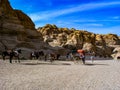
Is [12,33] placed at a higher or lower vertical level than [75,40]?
lower

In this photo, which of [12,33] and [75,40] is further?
[75,40]

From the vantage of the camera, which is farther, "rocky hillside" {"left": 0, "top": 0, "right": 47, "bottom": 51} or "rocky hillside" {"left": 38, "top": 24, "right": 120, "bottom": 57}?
"rocky hillside" {"left": 38, "top": 24, "right": 120, "bottom": 57}

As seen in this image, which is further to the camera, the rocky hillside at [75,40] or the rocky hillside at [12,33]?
the rocky hillside at [75,40]

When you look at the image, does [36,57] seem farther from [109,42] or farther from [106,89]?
[109,42]

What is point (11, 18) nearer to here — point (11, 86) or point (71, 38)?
point (11, 86)

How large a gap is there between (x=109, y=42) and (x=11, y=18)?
140693 millimetres

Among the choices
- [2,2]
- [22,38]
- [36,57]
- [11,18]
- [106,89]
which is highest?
[2,2]

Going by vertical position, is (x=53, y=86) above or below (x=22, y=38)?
below

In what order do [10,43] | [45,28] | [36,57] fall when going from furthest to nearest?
[45,28] → [10,43] → [36,57]

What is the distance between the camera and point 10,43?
55.9 m

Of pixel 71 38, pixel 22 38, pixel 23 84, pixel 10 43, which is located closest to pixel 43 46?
pixel 22 38

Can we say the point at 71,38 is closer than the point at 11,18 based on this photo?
No

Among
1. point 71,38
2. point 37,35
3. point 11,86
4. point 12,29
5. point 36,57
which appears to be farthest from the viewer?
point 71,38

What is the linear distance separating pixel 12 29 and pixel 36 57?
53.5 ft
